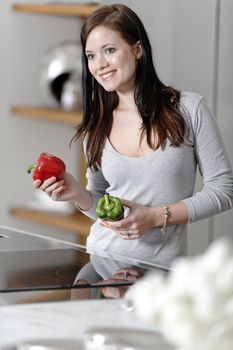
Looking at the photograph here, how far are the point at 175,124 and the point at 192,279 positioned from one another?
5.57 feet

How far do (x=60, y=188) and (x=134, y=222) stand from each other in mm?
251

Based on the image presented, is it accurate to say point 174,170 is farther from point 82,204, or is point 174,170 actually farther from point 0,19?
point 0,19

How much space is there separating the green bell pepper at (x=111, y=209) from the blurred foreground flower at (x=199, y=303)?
4.98 feet

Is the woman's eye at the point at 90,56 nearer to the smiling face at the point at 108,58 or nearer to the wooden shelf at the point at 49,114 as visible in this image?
the smiling face at the point at 108,58

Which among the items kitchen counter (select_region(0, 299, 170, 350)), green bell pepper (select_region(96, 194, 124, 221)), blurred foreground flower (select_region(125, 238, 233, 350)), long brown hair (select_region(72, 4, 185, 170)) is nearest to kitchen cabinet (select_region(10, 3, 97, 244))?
long brown hair (select_region(72, 4, 185, 170))

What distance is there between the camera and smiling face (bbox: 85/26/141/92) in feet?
8.36

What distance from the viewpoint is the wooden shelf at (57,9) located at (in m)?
4.53

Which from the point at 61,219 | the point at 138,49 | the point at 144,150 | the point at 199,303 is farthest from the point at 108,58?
the point at 61,219

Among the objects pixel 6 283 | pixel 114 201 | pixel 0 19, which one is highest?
pixel 0 19

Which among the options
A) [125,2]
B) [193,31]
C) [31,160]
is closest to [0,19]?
[31,160]

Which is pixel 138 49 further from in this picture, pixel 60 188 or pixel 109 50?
pixel 60 188

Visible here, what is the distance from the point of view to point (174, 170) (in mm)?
2527

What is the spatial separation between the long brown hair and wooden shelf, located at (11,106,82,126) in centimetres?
186

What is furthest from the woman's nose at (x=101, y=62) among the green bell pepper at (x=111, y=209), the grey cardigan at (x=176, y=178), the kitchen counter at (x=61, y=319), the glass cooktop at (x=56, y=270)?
the kitchen counter at (x=61, y=319)
